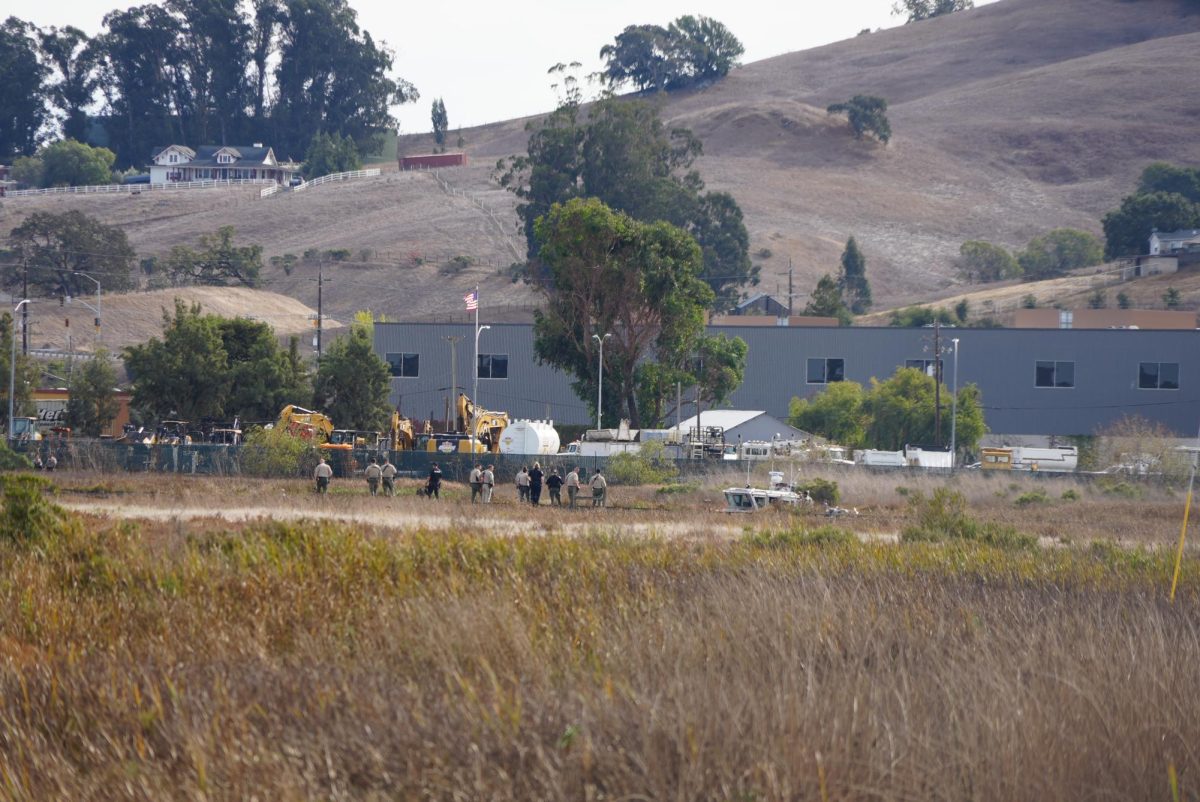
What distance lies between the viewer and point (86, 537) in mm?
21578

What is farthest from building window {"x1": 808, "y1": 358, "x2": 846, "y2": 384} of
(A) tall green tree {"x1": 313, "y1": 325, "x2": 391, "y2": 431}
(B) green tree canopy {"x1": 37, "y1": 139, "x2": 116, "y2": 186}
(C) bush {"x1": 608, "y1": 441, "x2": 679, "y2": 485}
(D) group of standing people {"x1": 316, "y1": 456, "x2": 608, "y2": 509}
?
(B) green tree canopy {"x1": 37, "y1": 139, "x2": 116, "y2": 186}

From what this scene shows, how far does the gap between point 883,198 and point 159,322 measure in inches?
4013

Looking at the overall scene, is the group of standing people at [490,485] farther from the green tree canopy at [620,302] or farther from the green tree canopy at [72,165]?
the green tree canopy at [72,165]

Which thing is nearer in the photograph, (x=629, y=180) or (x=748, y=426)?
(x=748, y=426)

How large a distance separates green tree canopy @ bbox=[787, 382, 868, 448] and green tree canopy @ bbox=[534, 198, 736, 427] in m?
6.49

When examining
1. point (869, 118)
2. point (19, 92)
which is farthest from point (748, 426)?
point (19, 92)

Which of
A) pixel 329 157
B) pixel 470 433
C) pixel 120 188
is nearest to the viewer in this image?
pixel 470 433

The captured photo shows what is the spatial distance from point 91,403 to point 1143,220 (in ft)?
326

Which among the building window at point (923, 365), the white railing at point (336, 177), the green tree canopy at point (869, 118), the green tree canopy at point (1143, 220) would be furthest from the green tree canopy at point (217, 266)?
the green tree canopy at point (869, 118)

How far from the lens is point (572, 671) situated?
39.5 feet

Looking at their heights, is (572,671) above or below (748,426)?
below

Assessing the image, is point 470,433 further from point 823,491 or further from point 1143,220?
point 1143,220

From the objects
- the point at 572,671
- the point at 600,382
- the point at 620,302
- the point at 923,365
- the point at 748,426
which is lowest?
the point at 572,671

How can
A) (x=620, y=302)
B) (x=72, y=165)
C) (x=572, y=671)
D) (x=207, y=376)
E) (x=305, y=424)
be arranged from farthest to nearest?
(x=72, y=165) < (x=620, y=302) < (x=207, y=376) < (x=305, y=424) < (x=572, y=671)
